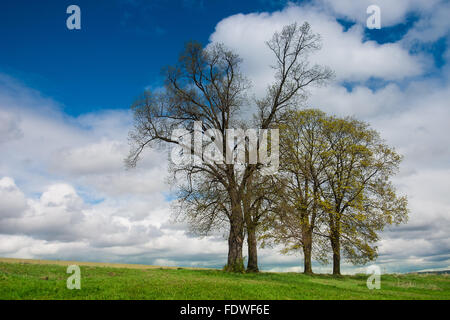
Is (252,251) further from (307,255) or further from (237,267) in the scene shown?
(307,255)

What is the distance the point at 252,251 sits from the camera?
26859 mm

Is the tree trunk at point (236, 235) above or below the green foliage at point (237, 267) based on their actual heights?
above

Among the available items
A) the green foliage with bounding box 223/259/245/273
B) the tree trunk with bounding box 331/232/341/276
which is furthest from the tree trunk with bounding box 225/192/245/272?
the tree trunk with bounding box 331/232/341/276

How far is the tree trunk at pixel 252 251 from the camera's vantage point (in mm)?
26469

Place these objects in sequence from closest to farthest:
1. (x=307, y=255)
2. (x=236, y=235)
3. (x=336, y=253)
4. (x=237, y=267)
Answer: (x=237, y=267) → (x=236, y=235) → (x=307, y=255) → (x=336, y=253)

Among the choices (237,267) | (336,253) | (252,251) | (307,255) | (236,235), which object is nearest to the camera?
(237,267)

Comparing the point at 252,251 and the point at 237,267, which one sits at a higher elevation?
the point at 252,251

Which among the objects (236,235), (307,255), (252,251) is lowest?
(307,255)

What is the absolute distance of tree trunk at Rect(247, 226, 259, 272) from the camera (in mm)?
26469

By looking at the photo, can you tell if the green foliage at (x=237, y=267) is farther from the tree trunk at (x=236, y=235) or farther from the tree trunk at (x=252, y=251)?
the tree trunk at (x=252, y=251)

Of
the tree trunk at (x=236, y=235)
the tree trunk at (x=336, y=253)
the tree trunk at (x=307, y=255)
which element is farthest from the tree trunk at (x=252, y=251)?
the tree trunk at (x=336, y=253)

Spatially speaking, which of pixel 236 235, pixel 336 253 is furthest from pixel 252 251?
pixel 336 253
